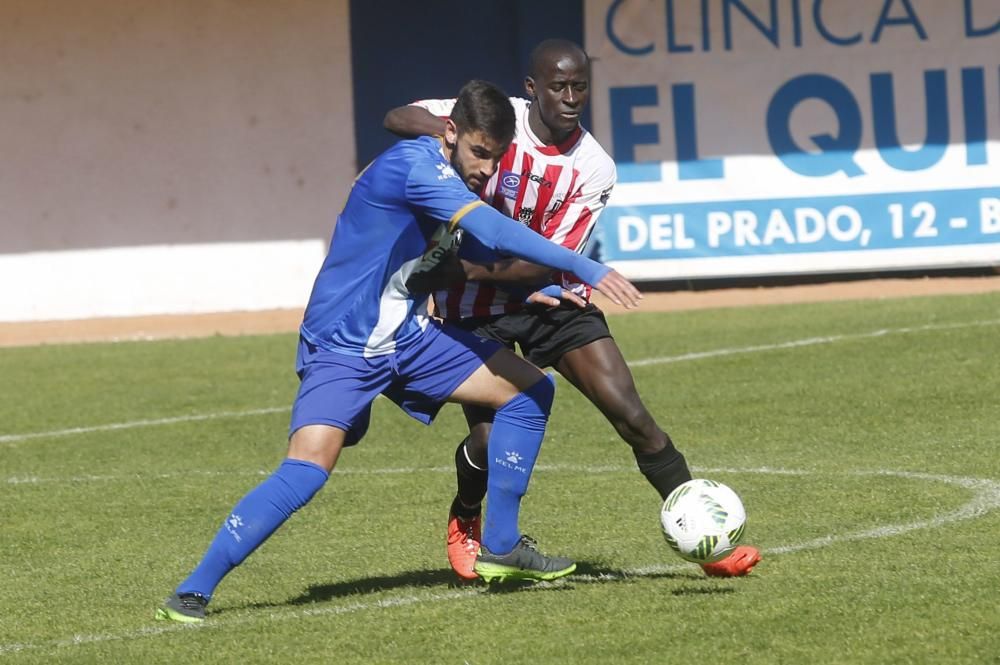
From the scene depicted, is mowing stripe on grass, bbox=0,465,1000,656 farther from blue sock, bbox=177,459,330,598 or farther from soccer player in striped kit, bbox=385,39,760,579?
soccer player in striped kit, bbox=385,39,760,579

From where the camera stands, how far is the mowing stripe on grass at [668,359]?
11.5 meters

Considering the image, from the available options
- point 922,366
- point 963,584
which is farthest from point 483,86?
point 922,366

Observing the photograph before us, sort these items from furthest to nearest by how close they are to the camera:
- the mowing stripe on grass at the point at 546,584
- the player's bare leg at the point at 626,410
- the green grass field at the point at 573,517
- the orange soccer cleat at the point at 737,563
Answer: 1. the player's bare leg at the point at 626,410
2. the orange soccer cleat at the point at 737,563
3. the mowing stripe on grass at the point at 546,584
4. the green grass field at the point at 573,517

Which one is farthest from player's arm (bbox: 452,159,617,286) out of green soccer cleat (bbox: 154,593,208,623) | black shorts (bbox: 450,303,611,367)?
green soccer cleat (bbox: 154,593,208,623)

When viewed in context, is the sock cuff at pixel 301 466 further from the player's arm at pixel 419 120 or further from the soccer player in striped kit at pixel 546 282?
the player's arm at pixel 419 120

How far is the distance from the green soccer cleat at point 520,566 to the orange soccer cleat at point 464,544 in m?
0.24

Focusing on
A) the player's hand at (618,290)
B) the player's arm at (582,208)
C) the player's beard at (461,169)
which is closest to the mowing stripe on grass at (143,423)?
the player's arm at (582,208)

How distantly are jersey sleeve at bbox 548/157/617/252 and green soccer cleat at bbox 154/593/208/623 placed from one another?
6.53 ft

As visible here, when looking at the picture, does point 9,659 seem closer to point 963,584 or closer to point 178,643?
point 178,643

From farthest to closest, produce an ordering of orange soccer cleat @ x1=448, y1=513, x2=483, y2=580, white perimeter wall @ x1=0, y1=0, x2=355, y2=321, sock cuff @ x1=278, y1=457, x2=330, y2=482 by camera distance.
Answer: white perimeter wall @ x1=0, y1=0, x2=355, y2=321, orange soccer cleat @ x1=448, y1=513, x2=483, y2=580, sock cuff @ x1=278, y1=457, x2=330, y2=482

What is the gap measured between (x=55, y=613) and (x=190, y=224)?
12.8m

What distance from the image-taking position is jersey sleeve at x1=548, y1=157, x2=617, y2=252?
7.10 meters

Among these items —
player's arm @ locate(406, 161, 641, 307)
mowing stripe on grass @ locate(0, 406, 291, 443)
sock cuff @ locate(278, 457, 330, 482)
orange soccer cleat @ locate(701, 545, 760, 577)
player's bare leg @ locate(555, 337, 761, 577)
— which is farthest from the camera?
mowing stripe on grass @ locate(0, 406, 291, 443)

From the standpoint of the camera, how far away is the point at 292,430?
627 cm
